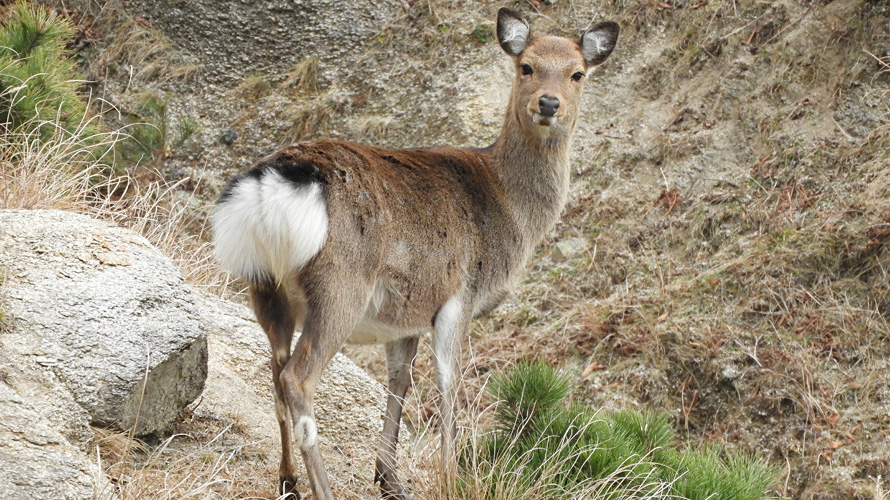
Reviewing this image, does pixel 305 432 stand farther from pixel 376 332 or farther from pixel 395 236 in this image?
pixel 395 236

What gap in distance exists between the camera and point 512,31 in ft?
20.2

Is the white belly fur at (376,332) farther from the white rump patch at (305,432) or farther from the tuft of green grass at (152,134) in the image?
the tuft of green grass at (152,134)

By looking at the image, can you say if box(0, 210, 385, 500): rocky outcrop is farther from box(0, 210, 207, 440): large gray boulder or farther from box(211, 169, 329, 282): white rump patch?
box(211, 169, 329, 282): white rump patch

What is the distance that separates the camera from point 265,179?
4289mm

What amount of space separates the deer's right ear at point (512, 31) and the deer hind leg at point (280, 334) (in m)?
2.51

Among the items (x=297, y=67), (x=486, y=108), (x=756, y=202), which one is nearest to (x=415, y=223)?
(x=756, y=202)

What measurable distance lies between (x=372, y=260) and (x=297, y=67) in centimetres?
660

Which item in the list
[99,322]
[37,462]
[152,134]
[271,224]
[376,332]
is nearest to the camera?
[37,462]

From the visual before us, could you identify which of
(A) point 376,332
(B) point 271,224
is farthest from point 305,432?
(B) point 271,224

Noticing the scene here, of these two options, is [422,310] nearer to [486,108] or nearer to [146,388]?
[146,388]

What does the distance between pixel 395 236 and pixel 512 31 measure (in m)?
2.04

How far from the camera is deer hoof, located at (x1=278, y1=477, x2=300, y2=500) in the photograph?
4680mm

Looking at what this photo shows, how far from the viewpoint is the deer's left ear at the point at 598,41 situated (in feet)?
20.2

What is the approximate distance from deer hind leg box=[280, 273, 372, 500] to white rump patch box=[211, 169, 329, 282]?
19 centimetres
